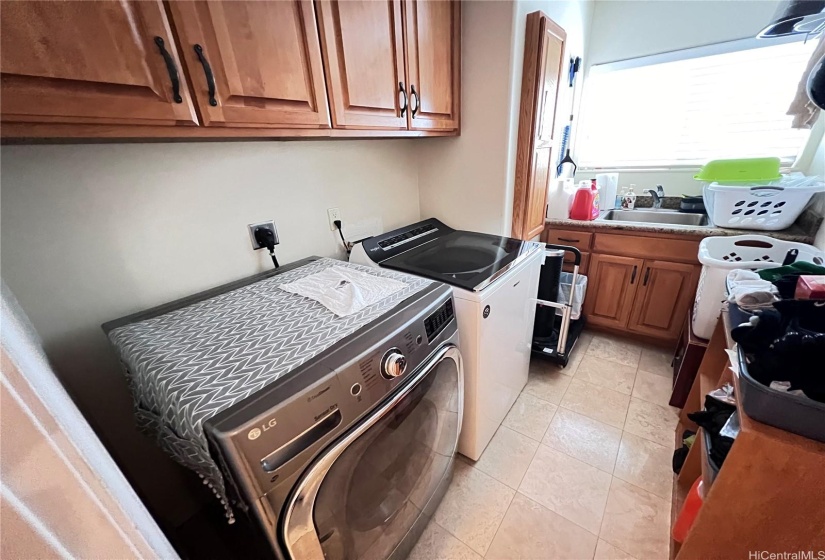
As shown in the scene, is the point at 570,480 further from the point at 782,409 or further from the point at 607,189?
the point at 607,189

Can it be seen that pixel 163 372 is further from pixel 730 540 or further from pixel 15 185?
pixel 730 540

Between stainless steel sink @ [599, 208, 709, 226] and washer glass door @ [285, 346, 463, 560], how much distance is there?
185 centimetres

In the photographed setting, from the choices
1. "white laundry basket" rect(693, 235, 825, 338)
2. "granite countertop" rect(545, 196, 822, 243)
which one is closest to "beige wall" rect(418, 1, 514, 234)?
"granite countertop" rect(545, 196, 822, 243)

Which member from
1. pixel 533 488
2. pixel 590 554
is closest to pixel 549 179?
pixel 533 488

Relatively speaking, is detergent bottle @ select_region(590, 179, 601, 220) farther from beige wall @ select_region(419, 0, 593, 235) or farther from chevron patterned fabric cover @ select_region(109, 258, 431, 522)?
chevron patterned fabric cover @ select_region(109, 258, 431, 522)

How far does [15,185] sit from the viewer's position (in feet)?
2.44

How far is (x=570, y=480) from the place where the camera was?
4.32 feet

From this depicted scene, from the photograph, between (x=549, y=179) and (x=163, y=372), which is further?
(x=549, y=179)

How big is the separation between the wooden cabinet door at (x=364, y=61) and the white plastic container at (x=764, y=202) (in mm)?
1794

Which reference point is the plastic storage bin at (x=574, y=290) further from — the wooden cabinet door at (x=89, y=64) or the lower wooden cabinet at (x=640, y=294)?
the wooden cabinet door at (x=89, y=64)

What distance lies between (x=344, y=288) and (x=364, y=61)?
753 mm

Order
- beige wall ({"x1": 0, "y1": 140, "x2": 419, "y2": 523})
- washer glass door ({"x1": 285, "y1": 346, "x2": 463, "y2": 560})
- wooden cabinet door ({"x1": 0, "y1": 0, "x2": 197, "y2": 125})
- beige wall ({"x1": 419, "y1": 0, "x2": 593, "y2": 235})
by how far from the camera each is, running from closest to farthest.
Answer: wooden cabinet door ({"x1": 0, "y1": 0, "x2": 197, "y2": 125})
washer glass door ({"x1": 285, "y1": 346, "x2": 463, "y2": 560})
beige wall ({"x1": 0, "y1": 140, "x2": 419, "y2": 523})
beige wall ({"x1": 419, "y1": 0, "x2": 593, "y2": 235})

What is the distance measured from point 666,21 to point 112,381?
3.45 meters

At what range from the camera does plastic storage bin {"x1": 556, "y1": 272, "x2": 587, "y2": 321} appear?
6.22 ft
